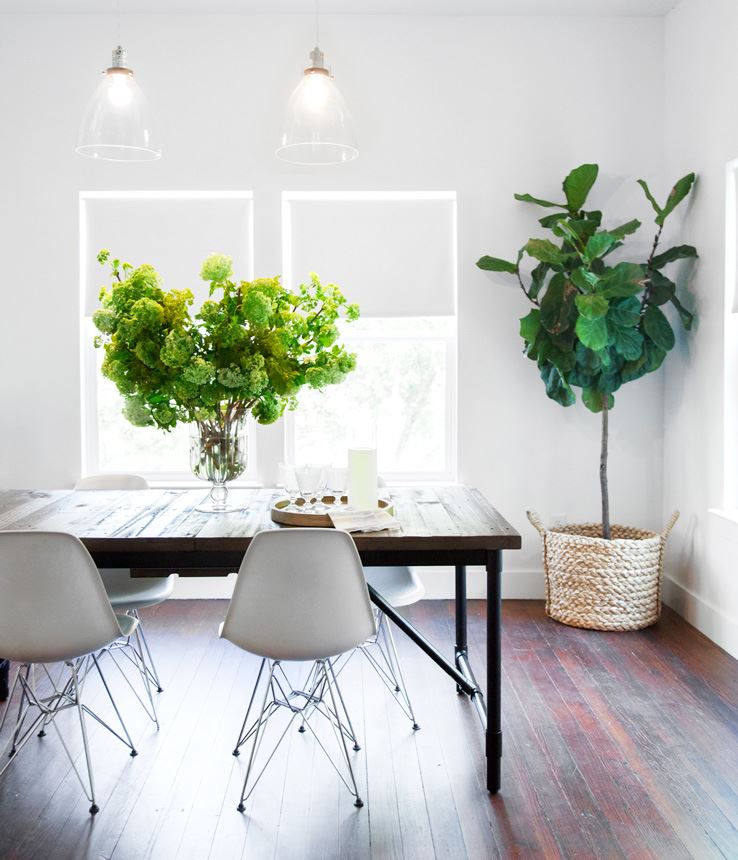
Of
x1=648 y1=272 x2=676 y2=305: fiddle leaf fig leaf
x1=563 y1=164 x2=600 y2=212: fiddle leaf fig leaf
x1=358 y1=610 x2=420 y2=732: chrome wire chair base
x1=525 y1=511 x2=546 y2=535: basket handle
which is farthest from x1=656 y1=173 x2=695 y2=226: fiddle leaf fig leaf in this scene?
x1=358 y1=610 x2=420 y2=732: chrome wire chair base

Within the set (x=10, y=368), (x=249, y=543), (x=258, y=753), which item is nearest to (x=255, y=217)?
(x=10, y=368)

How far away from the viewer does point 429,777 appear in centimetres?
267

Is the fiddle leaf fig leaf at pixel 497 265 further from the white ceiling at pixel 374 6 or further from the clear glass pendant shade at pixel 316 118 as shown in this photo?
the clear glass pendant shade at pixel 316 118

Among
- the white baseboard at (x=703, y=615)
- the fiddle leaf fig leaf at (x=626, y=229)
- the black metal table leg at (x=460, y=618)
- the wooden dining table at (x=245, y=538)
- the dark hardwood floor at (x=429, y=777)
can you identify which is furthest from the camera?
the fiddle leaf fig leaf at (x=626, y=229)

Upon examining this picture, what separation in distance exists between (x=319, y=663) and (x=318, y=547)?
0.60 metres

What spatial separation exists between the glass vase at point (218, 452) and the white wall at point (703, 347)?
224cm

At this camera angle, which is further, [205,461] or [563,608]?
[563,608]

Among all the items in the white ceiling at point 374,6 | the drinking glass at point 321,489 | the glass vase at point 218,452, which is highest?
the white ceiling at point 374,6

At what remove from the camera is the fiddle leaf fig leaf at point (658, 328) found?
161 inches

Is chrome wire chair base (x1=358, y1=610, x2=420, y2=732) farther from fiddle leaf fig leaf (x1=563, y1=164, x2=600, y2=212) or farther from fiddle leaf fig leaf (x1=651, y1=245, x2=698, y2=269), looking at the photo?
fiddle leaf fig leaf (x1=563, y1=164, x2=600, y2=212)

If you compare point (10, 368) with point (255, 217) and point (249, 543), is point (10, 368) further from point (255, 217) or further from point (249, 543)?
point (249, 543)

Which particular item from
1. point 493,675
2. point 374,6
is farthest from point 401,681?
point 374,6

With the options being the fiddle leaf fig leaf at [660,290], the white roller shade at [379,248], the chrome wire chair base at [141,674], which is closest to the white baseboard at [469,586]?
the chrome wire chair base at [141,674]

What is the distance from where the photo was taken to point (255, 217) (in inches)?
181
